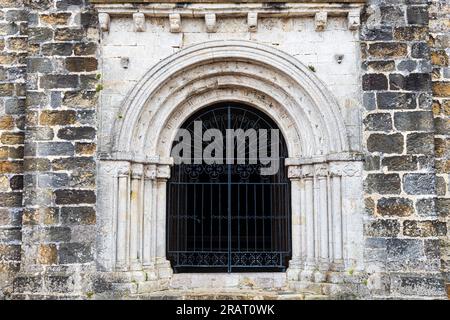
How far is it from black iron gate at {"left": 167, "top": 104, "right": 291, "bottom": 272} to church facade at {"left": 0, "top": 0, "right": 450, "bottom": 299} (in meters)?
0.02

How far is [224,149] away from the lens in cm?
798

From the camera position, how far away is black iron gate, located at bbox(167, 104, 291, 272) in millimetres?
7805

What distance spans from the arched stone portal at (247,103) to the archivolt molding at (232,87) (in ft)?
0.05

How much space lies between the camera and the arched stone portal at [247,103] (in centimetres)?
715

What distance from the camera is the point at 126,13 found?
7.41m

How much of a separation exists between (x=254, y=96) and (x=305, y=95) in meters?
0.81

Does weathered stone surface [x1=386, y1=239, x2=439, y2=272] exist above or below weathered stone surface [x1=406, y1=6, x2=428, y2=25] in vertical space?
below

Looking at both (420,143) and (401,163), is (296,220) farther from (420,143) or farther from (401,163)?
(420,143)

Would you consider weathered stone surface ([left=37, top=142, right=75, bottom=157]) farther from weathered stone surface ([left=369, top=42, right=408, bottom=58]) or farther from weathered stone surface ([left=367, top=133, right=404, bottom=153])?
weathered stone surface ([left=369, top=42, right=408, bottom=58])

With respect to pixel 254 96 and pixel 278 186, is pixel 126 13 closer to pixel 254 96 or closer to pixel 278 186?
pixel 254 96

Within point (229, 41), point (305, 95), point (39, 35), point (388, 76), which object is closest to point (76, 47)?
point (39, 35)

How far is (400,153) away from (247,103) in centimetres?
230

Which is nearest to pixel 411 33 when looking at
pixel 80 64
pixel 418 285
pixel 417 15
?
pixel 417 15

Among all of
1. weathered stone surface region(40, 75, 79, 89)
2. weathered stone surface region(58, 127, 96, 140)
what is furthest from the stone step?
weathered stone surface region(40, 75, 79, 89)
